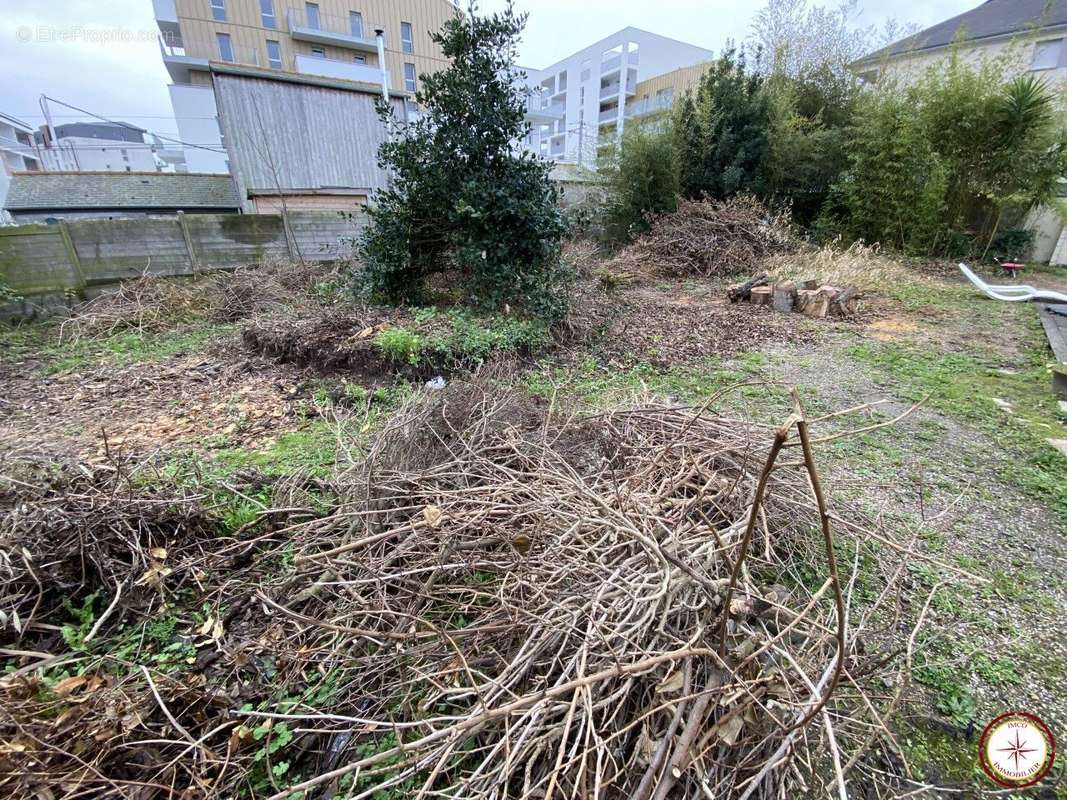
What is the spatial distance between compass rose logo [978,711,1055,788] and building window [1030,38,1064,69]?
20.7m

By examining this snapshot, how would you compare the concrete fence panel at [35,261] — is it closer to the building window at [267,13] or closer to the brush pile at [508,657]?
the brush pile at [508,657]

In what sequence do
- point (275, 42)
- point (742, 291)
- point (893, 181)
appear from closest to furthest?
point (742, 291) → point (893, 181) → point (275, 42)

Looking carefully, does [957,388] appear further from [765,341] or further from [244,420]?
[244,420]

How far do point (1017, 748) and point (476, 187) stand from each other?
16.8 feet

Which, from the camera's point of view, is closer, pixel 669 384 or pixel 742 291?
pixel 669 384

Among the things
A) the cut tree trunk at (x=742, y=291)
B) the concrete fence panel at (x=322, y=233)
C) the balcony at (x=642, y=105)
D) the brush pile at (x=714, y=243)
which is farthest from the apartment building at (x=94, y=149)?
the cut tree trunk at (x=742, y=291)

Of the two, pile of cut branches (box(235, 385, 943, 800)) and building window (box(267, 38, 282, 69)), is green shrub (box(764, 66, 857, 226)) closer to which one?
pile of cut branches (box(235, 385, 943, 800))

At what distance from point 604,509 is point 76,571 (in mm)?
2209

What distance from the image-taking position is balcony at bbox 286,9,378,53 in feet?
70.4

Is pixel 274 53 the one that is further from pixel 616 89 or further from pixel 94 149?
pixel 616 89

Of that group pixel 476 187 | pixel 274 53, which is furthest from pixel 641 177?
pixel 274 53

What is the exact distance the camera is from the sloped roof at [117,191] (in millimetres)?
11680

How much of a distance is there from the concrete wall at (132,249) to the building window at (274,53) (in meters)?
20.1

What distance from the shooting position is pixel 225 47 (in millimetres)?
20812
